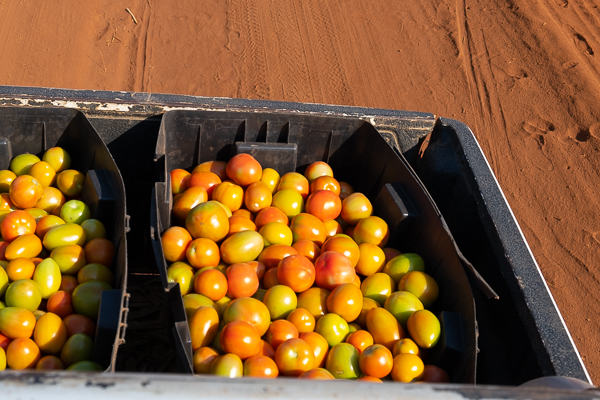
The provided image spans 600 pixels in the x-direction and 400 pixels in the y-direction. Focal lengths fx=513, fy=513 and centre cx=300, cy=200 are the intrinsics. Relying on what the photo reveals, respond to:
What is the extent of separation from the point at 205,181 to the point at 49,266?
85 cm

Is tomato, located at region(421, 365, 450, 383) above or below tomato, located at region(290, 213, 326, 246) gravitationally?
above

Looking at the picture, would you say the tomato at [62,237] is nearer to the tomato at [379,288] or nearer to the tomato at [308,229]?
the tomato at [308,229]

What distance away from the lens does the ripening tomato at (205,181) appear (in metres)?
2.64

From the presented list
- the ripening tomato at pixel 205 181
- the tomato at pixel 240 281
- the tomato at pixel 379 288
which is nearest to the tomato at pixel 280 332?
the tomato at pixel 240 281

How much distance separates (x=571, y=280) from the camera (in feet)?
14.3

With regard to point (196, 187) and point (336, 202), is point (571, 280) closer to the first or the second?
point (336, 202)

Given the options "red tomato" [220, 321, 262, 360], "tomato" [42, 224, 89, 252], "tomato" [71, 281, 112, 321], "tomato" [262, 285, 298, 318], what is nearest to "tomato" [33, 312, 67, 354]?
"tomato" [71, 281, 112, 321]

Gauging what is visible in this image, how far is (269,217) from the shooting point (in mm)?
2549

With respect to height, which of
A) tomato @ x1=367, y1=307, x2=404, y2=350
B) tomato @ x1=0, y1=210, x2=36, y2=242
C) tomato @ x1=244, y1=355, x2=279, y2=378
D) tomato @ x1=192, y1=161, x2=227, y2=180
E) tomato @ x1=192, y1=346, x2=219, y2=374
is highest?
tomato @ x1=367, y1=307, x2=404, y2=350

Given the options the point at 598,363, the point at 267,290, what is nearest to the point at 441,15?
the point at 598,363

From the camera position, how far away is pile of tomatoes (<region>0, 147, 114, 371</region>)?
189 cm

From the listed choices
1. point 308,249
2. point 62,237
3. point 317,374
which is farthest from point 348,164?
point 62,237

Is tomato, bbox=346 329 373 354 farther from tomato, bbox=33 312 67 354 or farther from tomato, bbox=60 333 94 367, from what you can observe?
tomato, bbox=33 312 67 354

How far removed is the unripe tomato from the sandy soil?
359cm
